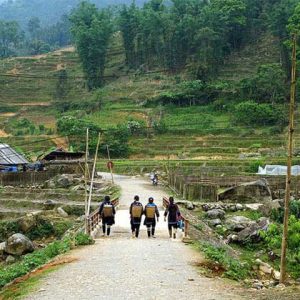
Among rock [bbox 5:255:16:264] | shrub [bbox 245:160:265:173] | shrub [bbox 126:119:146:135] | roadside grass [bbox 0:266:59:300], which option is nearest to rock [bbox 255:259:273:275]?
roadside grass [bbox 0:266:59:300]

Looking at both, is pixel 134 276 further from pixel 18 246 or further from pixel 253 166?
pixel 253 166

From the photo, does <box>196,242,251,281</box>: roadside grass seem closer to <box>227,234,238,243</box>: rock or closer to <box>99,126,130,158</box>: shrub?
<box>227,234,238,243</box>: rock

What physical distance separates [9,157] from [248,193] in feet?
83.2

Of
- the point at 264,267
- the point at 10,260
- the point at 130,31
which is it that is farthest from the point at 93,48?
the point at 264,267

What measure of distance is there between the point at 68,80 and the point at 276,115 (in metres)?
52.9

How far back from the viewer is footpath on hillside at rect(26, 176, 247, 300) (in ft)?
37.2

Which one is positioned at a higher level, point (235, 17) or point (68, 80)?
point (235, 17)

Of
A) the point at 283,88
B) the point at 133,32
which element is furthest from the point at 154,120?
the point at 133,32

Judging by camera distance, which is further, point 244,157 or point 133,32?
point 133,32

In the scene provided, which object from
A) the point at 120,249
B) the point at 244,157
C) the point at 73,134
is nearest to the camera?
the point at 120,249

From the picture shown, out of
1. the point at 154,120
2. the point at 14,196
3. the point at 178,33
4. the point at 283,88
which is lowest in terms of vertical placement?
the point at 14,196

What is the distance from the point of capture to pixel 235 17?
10144 centimetres

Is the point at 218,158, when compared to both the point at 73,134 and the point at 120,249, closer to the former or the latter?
the point at 73,134

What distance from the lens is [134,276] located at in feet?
42.4
